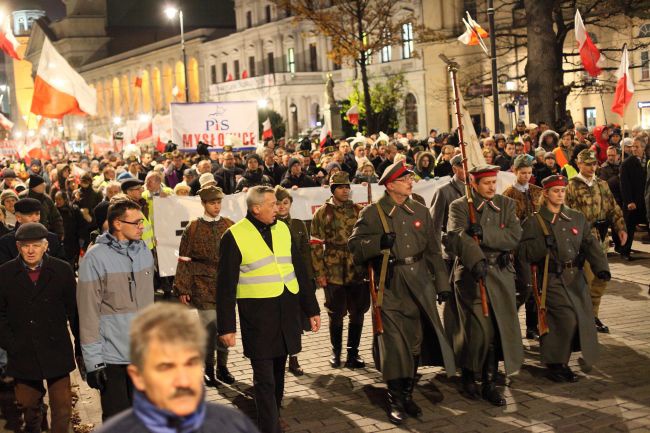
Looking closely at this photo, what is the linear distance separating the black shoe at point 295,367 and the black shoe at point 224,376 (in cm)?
54

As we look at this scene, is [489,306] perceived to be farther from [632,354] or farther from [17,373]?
[17,373]

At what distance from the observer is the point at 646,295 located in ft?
39.6

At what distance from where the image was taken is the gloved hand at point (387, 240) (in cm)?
786

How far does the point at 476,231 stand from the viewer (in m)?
8.12

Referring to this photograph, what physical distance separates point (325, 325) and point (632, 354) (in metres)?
3.59

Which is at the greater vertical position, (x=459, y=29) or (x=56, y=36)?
(x=56, y=36)

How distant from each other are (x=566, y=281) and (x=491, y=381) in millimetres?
1255

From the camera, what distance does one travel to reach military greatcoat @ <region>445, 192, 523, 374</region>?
8227mm

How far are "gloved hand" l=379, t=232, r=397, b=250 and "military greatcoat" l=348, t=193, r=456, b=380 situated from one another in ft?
0.26

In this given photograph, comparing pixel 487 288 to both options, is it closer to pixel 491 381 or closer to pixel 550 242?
pixel 491 381

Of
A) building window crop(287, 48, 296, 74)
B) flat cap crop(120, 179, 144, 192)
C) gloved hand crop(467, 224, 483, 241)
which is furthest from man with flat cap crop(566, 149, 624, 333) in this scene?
building window crop(287, 48, 296, 74)

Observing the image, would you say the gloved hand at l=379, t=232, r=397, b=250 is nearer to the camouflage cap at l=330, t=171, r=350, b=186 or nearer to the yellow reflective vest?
the yellow reflective vest

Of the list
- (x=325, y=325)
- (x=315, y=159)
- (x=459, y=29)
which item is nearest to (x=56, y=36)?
(x=459, y=29)

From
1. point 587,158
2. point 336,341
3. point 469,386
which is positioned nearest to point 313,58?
point 587,158
